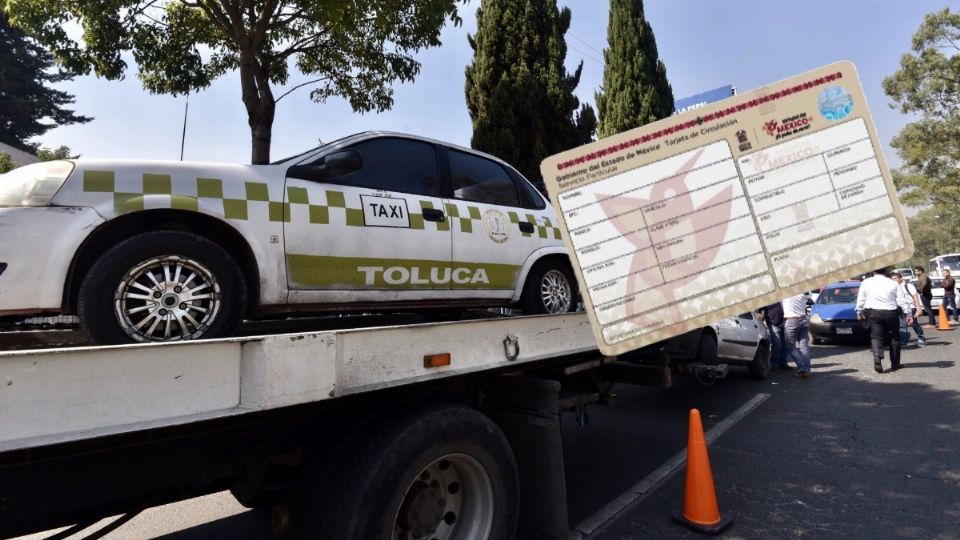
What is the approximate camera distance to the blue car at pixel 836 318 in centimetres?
1071

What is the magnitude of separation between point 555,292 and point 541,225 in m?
0.51

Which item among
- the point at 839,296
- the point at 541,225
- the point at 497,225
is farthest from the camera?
the point at 839,296

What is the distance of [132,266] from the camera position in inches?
83.3

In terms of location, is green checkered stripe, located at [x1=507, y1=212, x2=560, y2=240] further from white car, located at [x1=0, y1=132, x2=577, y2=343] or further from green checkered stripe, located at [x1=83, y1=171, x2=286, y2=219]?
green checkered stripe, located at [x1=83, y1=171, x2=286, y2=219]

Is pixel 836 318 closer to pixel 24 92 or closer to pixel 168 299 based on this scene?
pixel 168 299

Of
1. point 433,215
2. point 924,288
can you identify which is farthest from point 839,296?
point 433,215

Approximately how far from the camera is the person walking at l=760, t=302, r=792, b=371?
843 cm

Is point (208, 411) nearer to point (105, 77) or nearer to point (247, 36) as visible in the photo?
point (247, 36)

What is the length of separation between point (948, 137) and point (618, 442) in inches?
1156

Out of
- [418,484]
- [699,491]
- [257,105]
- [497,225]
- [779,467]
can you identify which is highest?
[257,105]

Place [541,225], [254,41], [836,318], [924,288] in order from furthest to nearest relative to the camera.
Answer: [924,288] < [836,318] < [254,41] < [541,225]

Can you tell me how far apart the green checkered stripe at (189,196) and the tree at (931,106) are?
3180cm

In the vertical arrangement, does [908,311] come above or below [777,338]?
above

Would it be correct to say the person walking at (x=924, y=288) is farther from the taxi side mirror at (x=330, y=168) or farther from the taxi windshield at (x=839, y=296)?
the taxi side mirror at (x=330, y=168)
